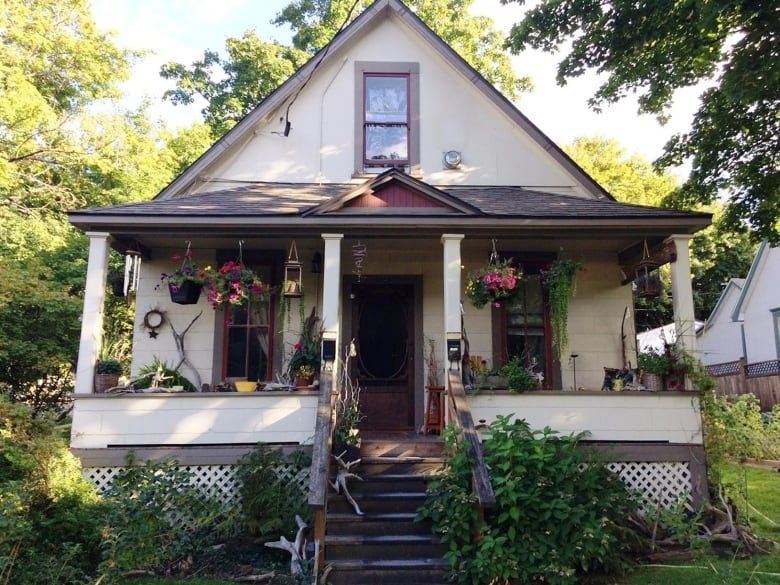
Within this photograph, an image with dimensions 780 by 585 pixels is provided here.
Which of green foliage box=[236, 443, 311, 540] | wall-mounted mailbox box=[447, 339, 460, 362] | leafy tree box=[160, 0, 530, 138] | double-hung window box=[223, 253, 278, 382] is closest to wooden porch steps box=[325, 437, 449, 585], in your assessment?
green foliage box=[236, 443, 311, 540]

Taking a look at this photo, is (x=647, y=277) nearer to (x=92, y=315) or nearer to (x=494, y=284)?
(x=494, y=284)

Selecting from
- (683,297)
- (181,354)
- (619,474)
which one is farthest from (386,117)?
(619,474)

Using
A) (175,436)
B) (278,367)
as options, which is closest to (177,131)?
(278,367)

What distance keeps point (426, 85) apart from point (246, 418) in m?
5.82

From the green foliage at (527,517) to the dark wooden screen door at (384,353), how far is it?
275 cm

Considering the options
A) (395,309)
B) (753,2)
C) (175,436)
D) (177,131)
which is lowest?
(175,436)

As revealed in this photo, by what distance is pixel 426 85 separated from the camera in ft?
29.8

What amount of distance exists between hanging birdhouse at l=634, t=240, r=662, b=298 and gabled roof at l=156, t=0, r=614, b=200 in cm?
185

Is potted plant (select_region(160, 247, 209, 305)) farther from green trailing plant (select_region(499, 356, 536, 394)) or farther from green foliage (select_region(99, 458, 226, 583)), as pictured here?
green trailing plant (select_region(499, 356, 536, 394))

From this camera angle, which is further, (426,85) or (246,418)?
(426,85)

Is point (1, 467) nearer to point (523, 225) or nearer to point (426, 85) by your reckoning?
point (523, 225)

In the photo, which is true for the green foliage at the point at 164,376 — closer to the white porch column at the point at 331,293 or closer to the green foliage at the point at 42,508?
the green foliage at the point at 42,508

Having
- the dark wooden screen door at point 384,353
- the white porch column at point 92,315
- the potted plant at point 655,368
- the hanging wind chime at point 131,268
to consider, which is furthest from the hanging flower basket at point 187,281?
the potted plant at point 655,368

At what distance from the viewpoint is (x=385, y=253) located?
8508mm
